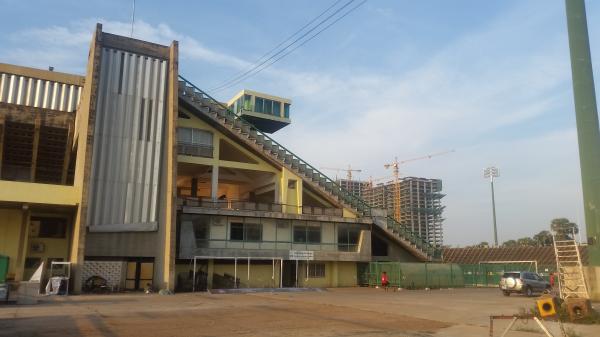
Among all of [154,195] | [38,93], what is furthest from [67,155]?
[154,195]

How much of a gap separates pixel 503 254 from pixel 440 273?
2399 cm

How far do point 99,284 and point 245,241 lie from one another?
36.0 ft

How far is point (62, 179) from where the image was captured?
44.5 meters

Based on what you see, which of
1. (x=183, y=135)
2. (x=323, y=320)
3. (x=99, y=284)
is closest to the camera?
(x=323, y=320)

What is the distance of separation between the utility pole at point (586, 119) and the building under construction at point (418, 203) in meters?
103

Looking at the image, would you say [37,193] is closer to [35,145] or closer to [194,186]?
[35,145]

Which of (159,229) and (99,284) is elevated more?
(159,229)

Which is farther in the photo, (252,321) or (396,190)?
(396,190)

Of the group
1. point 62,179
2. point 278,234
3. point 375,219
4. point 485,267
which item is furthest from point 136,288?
point 485,267

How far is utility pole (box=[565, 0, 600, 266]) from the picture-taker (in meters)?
20.1

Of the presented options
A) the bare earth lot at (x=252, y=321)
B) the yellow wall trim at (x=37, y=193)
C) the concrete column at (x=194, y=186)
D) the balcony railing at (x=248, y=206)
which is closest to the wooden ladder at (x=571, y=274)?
the bare earth lot at (x=252, y=321)

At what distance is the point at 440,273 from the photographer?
4028 centimetres

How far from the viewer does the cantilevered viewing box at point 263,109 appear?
172 feet

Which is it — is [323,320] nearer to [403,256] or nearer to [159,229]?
[159,229]
